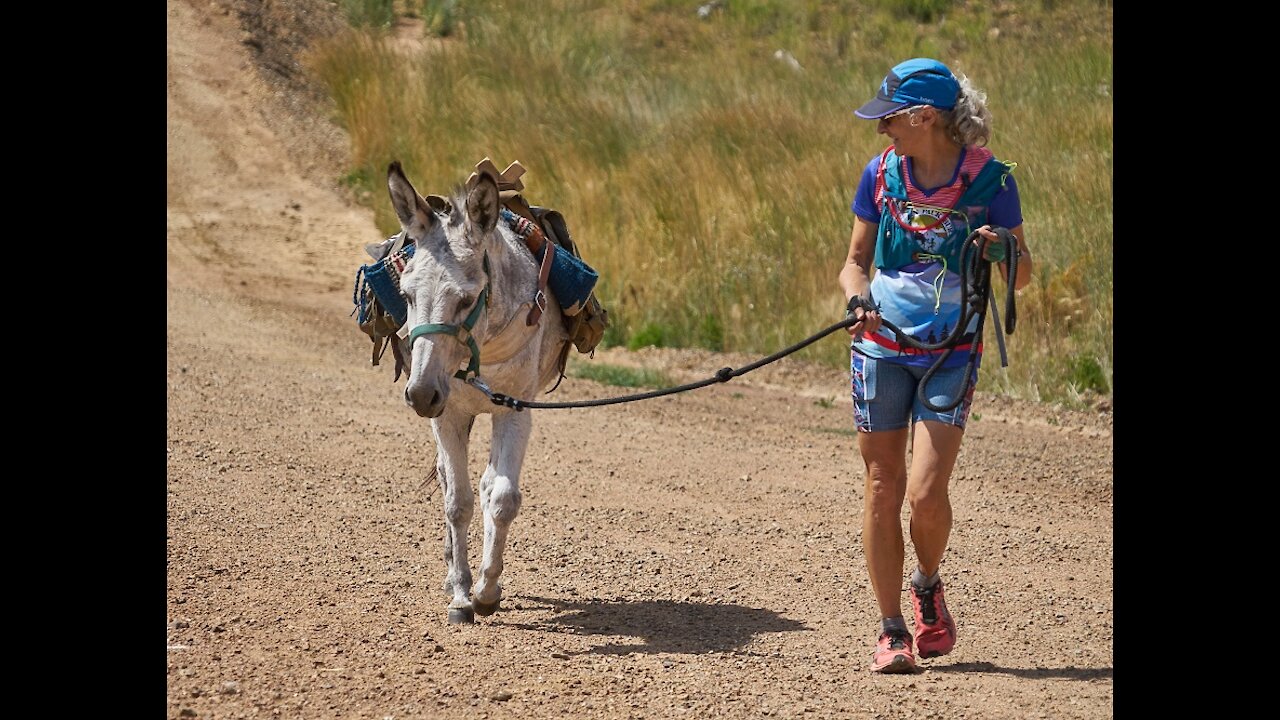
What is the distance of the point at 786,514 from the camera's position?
328 inches

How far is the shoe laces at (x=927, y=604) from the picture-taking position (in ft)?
18.0

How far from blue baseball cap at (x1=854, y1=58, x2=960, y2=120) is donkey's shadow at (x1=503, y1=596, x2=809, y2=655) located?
219 cm

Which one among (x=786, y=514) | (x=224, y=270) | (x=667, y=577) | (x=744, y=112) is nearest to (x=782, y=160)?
(x=744, y=112)

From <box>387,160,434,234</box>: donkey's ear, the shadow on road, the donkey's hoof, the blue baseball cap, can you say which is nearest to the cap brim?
the blue baseball cap

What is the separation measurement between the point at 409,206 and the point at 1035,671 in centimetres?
288

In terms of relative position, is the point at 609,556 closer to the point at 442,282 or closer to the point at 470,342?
the point at 470,342

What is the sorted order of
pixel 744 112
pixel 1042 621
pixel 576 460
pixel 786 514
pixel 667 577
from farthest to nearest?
pixel 744 112 → pixel 576 460 → pixel 786 514 → pixel 667 577 → pixel 1042 621

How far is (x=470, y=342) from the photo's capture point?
5.52 meters

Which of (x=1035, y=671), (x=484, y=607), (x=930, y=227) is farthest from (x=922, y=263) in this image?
(x=484, y=607)

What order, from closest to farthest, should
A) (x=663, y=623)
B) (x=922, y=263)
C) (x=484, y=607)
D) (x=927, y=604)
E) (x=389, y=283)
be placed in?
(x=922, y=263) → (x=927, y=604) → (x=389, y=283) → (x=484, y=607) → (x=663, y=623)

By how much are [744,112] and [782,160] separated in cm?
119

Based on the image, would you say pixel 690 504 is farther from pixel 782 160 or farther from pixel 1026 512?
pixel 782 160

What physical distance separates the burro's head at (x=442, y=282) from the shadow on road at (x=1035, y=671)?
82.5 inches

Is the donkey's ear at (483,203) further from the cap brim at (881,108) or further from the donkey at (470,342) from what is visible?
the cap brim at (881,108)
